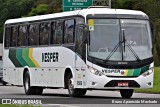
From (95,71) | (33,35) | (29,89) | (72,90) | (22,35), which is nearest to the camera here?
(95,71)

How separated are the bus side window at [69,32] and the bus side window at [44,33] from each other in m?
1.84

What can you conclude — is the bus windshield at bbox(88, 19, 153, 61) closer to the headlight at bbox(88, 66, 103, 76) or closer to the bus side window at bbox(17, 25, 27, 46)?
the headlight at bbox(88, 66, 103, 76)

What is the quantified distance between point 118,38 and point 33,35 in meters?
6.18

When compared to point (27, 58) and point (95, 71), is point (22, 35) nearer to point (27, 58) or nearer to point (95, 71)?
point (27, 58)

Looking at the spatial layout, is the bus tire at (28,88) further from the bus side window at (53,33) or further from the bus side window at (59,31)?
the bus side window at (59,31)

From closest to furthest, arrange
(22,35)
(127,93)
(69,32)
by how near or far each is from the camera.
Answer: (127,93) → (69,32) → (22,35)

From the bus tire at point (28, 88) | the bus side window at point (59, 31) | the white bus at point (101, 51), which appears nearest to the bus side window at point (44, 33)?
the white bus at point (101, 51)

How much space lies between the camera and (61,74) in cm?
2786

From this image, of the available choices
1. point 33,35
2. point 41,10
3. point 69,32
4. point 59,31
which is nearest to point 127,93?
point 69,32

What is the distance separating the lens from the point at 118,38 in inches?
1010

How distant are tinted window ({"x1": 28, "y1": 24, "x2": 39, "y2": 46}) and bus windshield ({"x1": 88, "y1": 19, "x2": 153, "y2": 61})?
5.26 metres

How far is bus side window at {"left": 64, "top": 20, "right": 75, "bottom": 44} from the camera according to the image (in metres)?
27.0

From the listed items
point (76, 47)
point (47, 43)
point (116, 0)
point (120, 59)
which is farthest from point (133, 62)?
point (116, 0)

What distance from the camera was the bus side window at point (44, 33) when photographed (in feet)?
96.4
